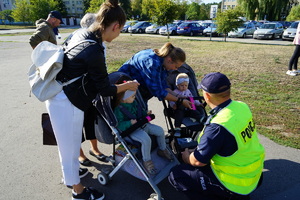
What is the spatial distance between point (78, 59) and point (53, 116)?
66cm

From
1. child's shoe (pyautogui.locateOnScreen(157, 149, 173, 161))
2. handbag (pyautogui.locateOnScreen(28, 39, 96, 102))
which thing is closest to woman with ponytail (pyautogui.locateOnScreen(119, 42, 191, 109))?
child's shoe (pyautogui.locateOnScreen(157, 149, 173, 161))

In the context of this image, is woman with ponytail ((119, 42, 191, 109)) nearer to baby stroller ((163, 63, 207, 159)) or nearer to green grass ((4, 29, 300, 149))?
baby stroller ((163, 63, 207, 159))

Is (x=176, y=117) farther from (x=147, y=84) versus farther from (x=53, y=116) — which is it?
(x=53, y=116)

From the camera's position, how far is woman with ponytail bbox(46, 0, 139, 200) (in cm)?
213

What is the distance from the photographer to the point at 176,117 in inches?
134

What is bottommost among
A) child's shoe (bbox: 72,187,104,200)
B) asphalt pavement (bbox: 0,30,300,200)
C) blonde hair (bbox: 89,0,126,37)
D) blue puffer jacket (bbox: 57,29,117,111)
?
asphalt pavement (bbox: 0,30,300,200)

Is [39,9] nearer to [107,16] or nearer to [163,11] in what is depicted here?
[163,11]

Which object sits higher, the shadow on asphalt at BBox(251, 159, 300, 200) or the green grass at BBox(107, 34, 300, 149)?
the green grass at BBox(107, 34, 300, 149)

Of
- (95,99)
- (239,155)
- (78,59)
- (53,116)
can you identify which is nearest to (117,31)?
(78,59)

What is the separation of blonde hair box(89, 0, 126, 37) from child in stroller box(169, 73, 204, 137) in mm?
1577

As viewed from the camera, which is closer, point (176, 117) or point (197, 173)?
point (197, 173)

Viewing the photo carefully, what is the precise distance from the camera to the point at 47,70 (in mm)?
2137

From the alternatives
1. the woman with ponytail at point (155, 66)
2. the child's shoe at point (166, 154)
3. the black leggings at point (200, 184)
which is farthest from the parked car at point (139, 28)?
the black leggings at point (200, 184)

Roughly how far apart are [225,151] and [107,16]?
158 centimetres
